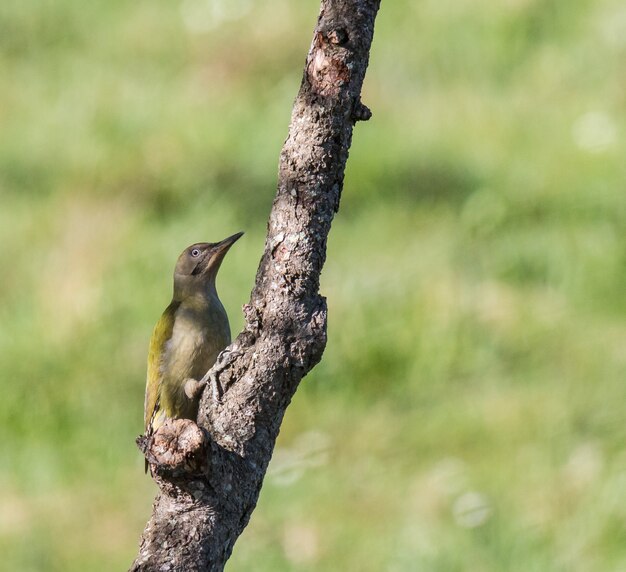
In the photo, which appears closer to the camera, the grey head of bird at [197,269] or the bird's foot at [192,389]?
the bird's foot at [192,389]

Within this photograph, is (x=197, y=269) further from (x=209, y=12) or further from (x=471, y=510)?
(x=209, y=12)

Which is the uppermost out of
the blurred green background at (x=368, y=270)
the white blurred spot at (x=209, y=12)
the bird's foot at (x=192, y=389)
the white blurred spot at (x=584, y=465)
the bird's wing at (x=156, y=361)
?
the white blurred spot at (x=209, y=12)

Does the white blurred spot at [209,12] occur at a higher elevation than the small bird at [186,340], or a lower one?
higher

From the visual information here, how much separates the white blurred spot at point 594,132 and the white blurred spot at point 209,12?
255cm

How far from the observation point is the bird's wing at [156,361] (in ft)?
16.6

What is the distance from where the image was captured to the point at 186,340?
199 inches

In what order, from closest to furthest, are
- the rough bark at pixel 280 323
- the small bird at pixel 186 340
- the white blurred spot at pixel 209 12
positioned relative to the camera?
the rough bark at pixel 280 323
the small bird at pixel 186 340
the white blurred spot at pixel 209 12

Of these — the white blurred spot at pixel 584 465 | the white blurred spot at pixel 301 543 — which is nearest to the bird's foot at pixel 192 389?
the white blurred spot at pixel 301 543

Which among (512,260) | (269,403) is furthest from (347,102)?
(512,260)

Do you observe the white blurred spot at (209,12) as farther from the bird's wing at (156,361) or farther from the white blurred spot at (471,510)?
the bird's wing at (156,361)

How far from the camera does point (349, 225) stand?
8.02 m

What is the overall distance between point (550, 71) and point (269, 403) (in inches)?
251

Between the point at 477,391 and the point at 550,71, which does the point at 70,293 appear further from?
the point at 550,71

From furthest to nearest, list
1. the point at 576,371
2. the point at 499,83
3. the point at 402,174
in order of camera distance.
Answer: the point at 499,83
the point at 402,174
the point at 576,371
